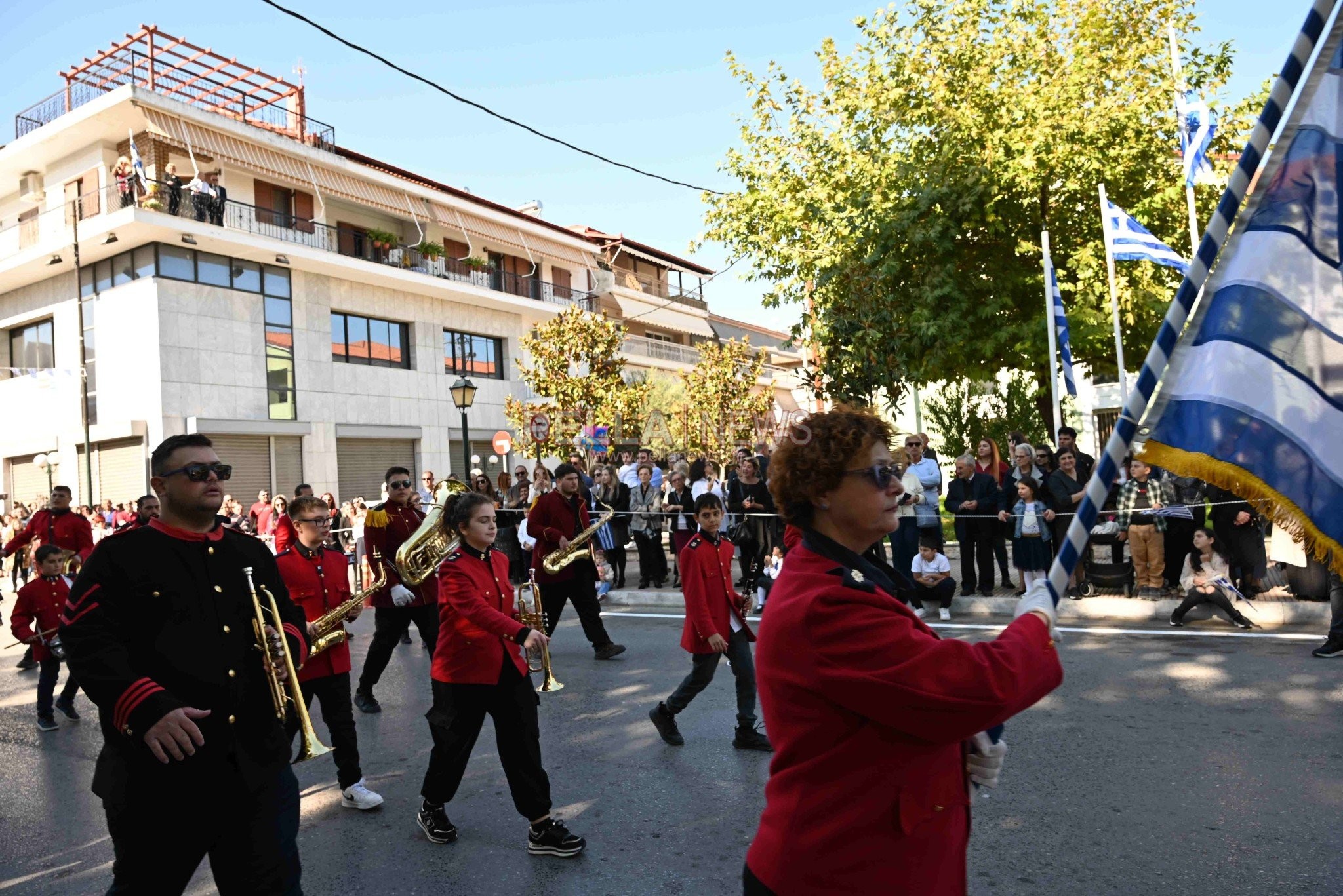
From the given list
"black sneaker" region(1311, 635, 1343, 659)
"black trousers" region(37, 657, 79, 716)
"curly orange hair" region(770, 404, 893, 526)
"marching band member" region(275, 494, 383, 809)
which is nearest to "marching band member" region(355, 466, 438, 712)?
"marching band member" region(275, 494, 383, 809)

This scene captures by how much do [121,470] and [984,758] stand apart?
30264 mm

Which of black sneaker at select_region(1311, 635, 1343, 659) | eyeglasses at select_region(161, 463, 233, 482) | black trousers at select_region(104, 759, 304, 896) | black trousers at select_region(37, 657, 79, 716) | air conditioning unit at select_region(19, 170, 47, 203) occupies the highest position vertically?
air conditioning unit at select_region(19, 170, 47, 203)

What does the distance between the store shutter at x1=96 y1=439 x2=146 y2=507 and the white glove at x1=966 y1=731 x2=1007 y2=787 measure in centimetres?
2884

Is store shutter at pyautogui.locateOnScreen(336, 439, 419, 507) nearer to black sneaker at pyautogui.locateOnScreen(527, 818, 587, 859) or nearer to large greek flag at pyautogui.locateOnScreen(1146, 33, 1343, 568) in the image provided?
black sneaker at pyautogui.locateOnScreen(527, 818, 587, 859)

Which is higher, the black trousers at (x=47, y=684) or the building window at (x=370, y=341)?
the building window at (x=370, y=341)

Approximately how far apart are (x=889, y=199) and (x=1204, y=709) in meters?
15.0

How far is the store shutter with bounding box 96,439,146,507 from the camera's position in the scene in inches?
1080

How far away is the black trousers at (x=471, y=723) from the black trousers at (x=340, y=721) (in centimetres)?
77

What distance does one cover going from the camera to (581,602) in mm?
9695

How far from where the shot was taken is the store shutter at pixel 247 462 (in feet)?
91.4

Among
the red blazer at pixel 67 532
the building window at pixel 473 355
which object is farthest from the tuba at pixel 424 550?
the building window at pixel 473 355

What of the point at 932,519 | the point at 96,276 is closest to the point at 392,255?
the point at 96,276

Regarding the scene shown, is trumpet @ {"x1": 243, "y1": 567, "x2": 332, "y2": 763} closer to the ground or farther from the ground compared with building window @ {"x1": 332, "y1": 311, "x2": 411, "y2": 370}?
closer to the ground

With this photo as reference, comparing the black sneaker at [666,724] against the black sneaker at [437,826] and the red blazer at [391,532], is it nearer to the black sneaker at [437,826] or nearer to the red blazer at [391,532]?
the black sneaker at [437,826]
